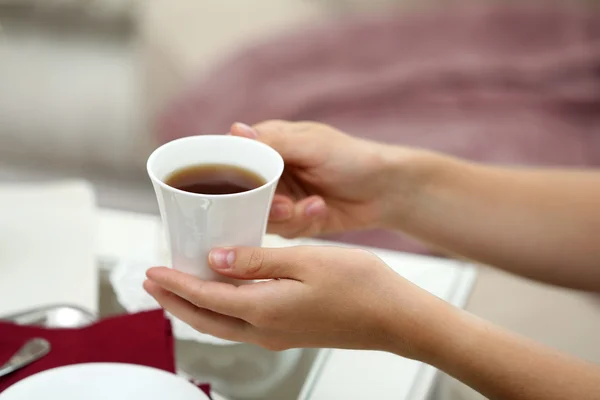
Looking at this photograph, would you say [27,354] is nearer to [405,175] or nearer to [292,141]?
[292,141]

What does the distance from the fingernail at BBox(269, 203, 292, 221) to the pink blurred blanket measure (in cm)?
75

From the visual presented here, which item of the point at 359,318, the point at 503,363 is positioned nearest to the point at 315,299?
the point at 359,318

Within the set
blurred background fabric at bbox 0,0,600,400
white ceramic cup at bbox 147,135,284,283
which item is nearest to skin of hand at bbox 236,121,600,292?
white ceramic cup at bbox 147,135,284,283

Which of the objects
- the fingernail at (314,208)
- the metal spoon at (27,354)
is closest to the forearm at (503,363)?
the fingernail at (314,208)

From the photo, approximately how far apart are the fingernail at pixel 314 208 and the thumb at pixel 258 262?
0.23 meters

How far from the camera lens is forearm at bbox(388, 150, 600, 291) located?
0.80 meters

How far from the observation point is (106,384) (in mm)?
570

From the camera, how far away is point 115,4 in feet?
5.40

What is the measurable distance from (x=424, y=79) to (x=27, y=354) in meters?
1.16

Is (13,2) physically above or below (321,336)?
below

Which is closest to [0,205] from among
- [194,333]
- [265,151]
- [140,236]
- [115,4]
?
[140,236]

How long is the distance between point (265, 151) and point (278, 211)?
17 centimetres

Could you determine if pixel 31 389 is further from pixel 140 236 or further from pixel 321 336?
pixel 140 236

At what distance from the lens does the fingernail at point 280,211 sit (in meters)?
0.76
